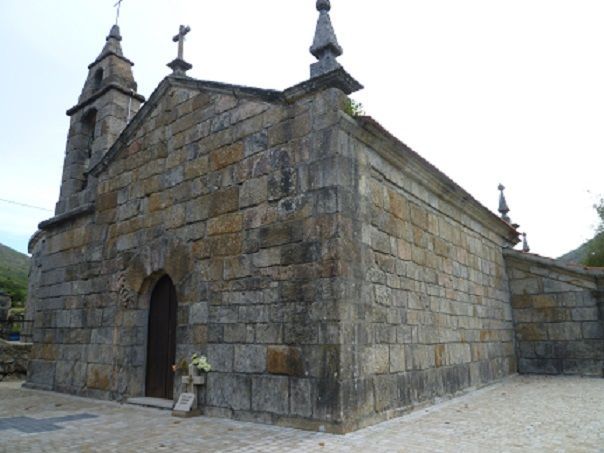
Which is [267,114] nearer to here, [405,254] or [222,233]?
[222,233]

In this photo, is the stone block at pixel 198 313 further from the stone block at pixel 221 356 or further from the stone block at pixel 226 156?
the stone block at pixel 226 156

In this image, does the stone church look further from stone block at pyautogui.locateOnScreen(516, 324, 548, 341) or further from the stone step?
stone block at pyautogui.locateOnScreen(516, 324, 548, 341)

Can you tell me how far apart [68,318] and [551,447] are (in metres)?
7.89

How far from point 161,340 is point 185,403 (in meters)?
1.55

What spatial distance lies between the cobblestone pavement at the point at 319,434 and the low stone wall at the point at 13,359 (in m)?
4.36

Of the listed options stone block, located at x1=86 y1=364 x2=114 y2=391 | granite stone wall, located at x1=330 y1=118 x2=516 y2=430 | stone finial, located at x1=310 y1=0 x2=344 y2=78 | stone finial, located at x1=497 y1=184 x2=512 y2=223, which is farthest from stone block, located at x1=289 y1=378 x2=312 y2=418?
stone finial, located at x1=497 y1=184 x2=512 y2=223

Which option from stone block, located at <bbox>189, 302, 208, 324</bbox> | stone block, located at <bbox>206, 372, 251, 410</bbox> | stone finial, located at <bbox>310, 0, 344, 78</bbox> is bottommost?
stone block, located at <bbox>206, 372, 251, 410</bbox>

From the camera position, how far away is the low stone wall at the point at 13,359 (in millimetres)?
10781

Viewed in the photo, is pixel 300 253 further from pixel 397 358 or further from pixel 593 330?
pixel 593 330

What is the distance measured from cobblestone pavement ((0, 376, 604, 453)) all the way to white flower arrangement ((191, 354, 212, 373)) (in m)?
0.59

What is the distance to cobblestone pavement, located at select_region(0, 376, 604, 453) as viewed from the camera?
4203 millimetres

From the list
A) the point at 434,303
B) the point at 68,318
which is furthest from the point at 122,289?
the point at 434,303

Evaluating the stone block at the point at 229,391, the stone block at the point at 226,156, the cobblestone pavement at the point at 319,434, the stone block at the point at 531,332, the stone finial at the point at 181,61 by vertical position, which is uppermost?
the stone finial at the point at 181,61

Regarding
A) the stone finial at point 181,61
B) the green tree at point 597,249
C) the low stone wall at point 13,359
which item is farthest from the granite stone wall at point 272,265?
the green tree at point 597,249
